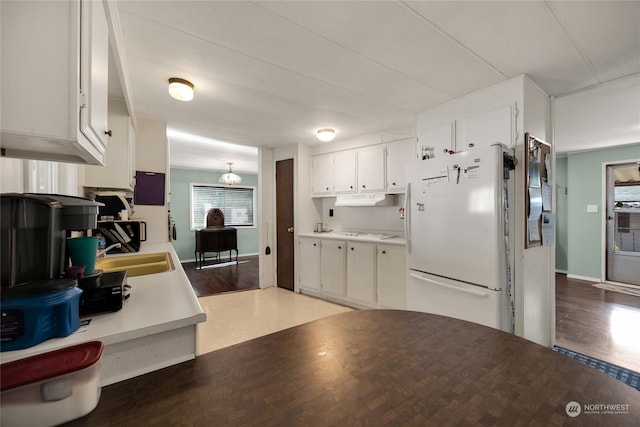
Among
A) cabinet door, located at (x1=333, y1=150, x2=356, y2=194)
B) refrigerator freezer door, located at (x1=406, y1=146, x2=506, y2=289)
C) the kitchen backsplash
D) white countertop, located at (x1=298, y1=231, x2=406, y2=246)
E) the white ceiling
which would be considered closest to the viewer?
the white ceiling

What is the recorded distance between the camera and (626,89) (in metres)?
2.43

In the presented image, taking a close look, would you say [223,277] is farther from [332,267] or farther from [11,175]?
[11,175]

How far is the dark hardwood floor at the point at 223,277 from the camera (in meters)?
4.46

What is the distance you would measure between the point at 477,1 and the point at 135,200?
348 cm

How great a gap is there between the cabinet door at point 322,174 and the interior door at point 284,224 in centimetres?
37

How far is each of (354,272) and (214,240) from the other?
3940 mm

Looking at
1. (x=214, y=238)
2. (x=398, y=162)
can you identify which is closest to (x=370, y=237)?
(x=398, y=162)

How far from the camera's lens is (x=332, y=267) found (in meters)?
3.85

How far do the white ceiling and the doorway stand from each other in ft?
11.3

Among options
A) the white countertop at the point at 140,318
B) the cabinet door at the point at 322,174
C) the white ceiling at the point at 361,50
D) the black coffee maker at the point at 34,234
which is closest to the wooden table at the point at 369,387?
the white countertop at the point at 140,318

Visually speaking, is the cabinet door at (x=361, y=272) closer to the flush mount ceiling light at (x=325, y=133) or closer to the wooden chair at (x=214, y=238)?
the flush mount ceiling light at (x=325, y=133)

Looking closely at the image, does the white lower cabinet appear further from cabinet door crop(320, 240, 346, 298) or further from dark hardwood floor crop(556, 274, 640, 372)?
dark hardwood floor crop(556, 274, 640, 372)

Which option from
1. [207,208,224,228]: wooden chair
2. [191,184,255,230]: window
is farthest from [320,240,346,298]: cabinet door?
[191,184,255,230]: window

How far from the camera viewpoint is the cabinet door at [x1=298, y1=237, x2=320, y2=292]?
13.3ft
